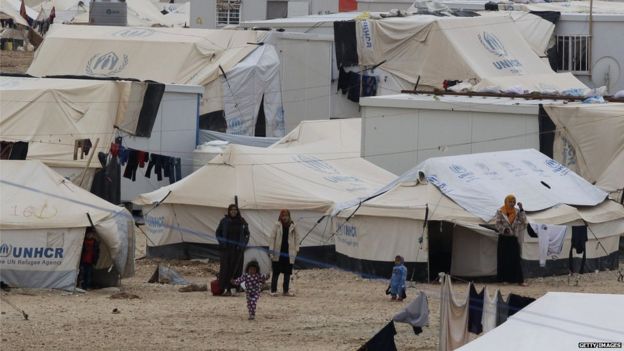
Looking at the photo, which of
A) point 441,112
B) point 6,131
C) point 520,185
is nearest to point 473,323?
point 520,185

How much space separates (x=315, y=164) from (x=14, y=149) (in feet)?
18.0

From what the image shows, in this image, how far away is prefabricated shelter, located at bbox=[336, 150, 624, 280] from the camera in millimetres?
27141

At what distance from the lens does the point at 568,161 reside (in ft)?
106

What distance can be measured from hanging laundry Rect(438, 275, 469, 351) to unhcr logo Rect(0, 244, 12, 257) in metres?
7.58

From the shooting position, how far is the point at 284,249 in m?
24.9

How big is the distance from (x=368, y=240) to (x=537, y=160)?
12.7 ft

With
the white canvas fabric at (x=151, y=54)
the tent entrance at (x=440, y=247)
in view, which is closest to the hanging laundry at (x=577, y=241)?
the tent entrance at (x=440, y=247)

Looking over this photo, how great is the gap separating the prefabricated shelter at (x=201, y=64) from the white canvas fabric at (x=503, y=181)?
37.0 ft

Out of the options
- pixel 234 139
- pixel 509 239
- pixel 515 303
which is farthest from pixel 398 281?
pixel 234 139

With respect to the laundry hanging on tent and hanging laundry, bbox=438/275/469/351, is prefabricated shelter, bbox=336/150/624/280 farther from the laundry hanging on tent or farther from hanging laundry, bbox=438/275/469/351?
hanging laundry, bbox=438/275/469/351

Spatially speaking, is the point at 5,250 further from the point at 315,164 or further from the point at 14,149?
the point at 315,164

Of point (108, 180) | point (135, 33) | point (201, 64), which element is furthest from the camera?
point (135, 33)

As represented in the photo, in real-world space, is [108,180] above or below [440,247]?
above

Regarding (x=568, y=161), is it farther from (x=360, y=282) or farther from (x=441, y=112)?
(x=360, y=282)
